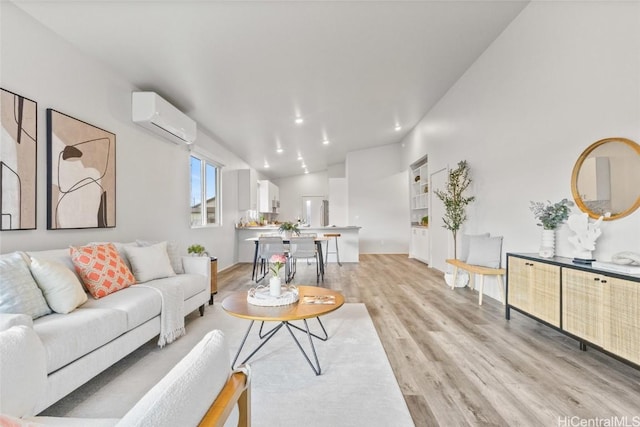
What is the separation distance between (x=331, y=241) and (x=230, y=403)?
6.51 m

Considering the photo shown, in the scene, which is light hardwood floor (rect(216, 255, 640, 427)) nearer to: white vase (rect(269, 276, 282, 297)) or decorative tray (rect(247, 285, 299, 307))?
decorative tray (rect(247, 285, 299, 307))

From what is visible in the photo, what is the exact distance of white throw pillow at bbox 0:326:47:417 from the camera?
0.87 meters

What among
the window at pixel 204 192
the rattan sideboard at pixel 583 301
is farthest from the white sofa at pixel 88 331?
the rattan sideboard at pixel 583 301

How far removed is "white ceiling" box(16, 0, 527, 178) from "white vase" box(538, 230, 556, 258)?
234 cm

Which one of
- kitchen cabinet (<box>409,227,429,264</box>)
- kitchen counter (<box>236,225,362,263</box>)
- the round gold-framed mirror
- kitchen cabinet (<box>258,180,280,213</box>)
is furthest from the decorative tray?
kitchen cabinet (<box>258,180,280,213</box>)

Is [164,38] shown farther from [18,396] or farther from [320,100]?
[18,396]

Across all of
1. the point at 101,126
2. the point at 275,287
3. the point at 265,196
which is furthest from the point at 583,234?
the point at 265,196

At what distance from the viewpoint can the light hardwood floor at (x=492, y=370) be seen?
1.67m

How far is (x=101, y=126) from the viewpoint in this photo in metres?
3.09

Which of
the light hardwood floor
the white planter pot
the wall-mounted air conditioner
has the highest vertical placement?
the wall-mounted air conditioner

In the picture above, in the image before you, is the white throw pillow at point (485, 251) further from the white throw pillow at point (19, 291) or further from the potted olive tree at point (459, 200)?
the white throw pillow at point (19, 291)

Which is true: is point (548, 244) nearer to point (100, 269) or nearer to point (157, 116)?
point (100, 269)

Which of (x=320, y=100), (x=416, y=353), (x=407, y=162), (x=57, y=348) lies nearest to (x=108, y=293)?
(x=57, y=348)

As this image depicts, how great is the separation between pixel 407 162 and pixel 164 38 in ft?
21.9
